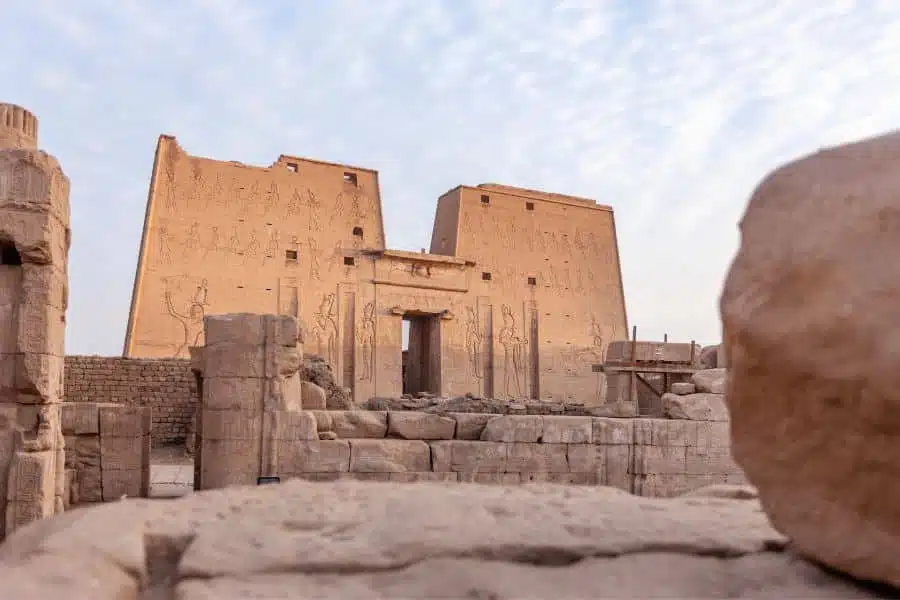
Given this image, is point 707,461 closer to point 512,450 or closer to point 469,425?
point 512,450

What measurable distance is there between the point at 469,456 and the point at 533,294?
42.6 feet

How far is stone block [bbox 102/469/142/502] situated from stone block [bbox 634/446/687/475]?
5.76 metres

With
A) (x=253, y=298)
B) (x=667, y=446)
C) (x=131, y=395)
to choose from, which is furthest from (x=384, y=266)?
(x=667, y=446)

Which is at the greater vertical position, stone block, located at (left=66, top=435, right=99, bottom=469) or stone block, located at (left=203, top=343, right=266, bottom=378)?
stone block, located at (left=203, top=343, right=266, bottom=378)

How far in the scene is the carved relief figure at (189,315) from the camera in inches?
639

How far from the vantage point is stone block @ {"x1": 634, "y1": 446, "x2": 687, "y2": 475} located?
8984mm

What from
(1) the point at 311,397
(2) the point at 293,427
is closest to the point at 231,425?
(2) the point at 293,427

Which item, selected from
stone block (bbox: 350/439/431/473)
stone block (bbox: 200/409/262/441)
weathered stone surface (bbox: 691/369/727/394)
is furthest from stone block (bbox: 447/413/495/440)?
weathered stone surface (bbox: 691/369/727/394)

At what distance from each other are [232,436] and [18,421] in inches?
82.7

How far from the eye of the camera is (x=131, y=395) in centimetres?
1434

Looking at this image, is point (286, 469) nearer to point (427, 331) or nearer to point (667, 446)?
point (667, 446)

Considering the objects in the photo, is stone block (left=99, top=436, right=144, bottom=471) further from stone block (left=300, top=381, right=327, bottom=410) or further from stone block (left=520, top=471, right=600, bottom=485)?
stone block (left=520, top=471, right=600, bottom=485)

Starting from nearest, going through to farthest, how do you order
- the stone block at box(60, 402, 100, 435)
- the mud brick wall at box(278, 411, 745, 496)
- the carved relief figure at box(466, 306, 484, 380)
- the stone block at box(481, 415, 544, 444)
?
the mud brick wall at box(278, 411, 745, 496) < the stone block at box(60, 402, 100, 435) < the stone block at box(481, 415, 544, 444) < the carved relief figure at box(466, 306, 484, 380)

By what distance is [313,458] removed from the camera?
7.85 metres
